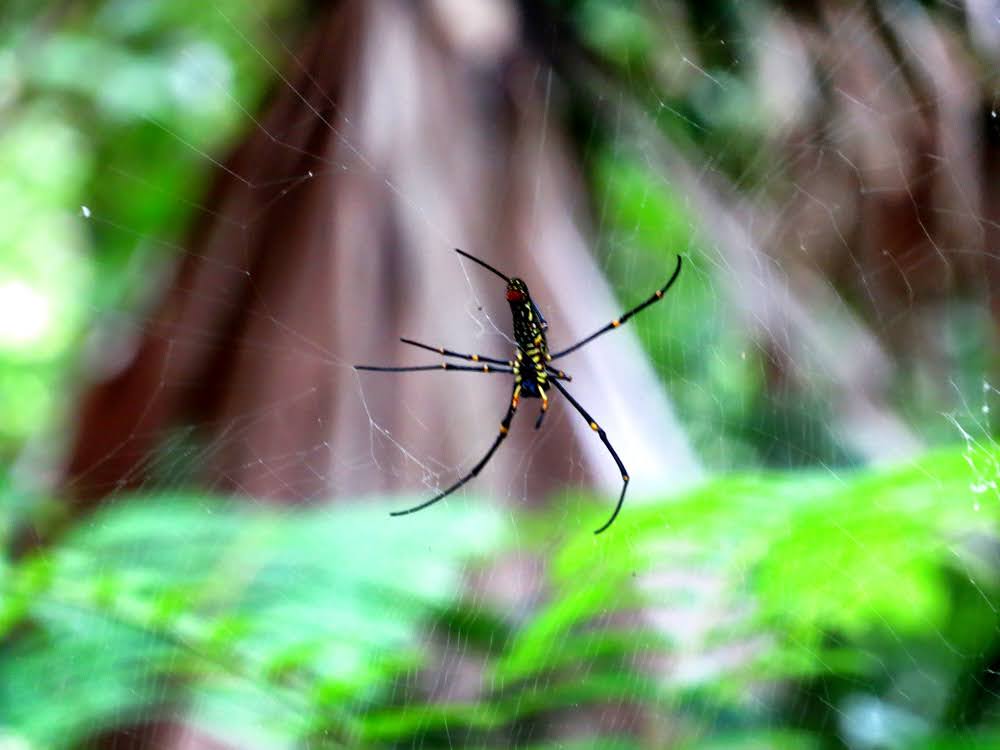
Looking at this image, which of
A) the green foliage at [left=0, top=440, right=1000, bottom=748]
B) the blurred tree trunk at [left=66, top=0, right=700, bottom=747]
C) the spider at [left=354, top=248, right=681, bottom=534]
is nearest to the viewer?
the green foliage at [left=0, top=440, right=1000, bottom=748]

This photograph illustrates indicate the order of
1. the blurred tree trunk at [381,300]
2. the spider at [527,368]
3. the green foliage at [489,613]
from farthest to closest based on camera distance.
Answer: the blurred tree trunk at [381,300] < the spider at [527,368] < the green foliage at [489,613]

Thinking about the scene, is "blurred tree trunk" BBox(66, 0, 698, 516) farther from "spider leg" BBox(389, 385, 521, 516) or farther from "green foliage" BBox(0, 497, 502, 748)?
"green foliage" BBox(0, 497, 502, 748)

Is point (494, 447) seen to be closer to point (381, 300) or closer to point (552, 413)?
point (552, 413)

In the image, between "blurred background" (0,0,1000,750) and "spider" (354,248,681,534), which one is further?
"spider" (354,248,681,534)

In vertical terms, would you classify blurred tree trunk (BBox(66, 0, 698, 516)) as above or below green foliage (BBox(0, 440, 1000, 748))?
above

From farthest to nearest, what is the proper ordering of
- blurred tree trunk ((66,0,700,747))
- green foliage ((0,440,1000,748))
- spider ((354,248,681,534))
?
blurred tree trunk ((66,0,700,747)), spider ((354,248,681,534)), green foliage ((0,440,1000,748))

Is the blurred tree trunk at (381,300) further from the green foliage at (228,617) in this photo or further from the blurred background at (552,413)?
the green foliage at (228,617)

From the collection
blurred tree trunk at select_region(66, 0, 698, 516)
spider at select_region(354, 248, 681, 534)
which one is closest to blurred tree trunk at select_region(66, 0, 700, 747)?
blurred tree trunk at select_region(66, 0, 698, 516)

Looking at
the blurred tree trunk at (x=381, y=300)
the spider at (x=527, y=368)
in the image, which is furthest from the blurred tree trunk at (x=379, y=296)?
the spider at (x=527, y=368)

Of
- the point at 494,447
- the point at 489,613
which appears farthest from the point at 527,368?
the point at 489,613

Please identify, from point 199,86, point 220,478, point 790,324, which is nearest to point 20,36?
point 199,86
